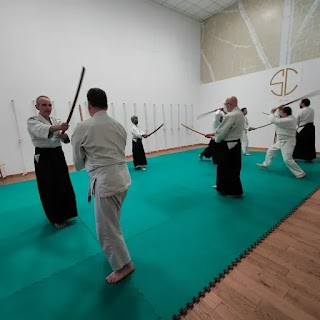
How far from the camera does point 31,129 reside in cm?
233

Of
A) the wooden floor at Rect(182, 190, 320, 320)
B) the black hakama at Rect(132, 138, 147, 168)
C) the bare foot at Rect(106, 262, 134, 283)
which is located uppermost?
the black hakama at Rect(132, 138, 147, 168)

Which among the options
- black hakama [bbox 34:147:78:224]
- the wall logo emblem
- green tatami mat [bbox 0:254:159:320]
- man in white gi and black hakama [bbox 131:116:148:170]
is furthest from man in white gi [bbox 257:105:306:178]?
black hakama [bbox 34:147:78:224]

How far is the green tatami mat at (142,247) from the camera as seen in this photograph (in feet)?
4.94

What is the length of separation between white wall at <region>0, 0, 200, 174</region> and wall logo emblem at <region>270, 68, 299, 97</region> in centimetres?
359

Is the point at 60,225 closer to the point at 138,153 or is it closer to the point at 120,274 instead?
the point at 120,274

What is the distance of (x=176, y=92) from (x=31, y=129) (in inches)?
290

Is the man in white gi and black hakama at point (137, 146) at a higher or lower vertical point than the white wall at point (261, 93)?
lower

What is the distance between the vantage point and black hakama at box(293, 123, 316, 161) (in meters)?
5.23

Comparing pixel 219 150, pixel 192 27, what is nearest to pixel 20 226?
pixel 219 150

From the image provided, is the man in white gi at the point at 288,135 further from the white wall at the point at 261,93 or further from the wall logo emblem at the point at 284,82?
the wall logo emblem at the point at 284,82

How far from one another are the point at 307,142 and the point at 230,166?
3.46 m

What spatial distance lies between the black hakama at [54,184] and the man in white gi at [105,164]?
3.64 feet

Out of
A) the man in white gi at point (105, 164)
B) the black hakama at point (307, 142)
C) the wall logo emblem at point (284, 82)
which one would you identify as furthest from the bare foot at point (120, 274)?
the wall logo emblem at point (284, 82)

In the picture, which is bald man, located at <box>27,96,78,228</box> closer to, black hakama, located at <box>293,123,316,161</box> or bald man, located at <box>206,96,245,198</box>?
bald man, located at <box>206,96,245,198</box>
